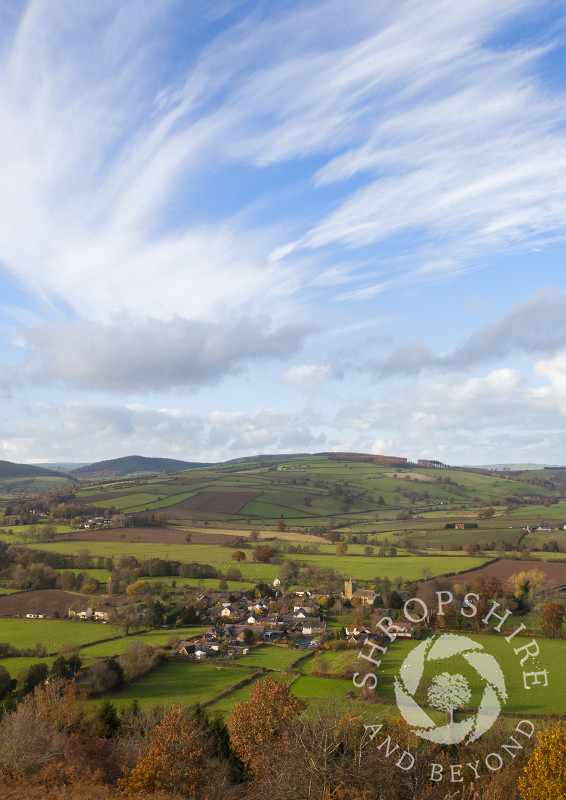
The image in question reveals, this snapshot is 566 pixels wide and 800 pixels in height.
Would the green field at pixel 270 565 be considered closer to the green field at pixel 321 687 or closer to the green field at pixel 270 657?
the green field at pixel 270 657

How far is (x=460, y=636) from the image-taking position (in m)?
50.4

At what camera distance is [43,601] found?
60219mm

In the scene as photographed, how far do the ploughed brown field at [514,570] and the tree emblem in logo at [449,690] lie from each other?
671 inches

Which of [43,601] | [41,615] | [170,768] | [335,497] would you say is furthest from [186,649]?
[335,497]

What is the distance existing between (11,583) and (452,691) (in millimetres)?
54957

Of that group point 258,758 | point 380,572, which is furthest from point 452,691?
point 380,572

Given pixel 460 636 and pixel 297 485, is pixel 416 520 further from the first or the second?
pixel 460 636

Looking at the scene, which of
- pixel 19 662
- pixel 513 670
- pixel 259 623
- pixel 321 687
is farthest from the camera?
pixel 259 623

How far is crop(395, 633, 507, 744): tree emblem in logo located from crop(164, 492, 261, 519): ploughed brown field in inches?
2902

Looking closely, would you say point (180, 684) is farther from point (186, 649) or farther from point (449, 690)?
point (449, 690)

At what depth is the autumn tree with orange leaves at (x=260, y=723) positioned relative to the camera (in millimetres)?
20766

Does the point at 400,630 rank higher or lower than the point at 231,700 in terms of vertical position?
higher

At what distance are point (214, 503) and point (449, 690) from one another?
310 feet

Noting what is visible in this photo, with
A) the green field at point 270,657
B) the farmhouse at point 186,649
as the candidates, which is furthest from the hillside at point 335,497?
the farmhouse at point 186,649
